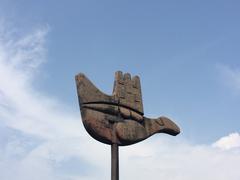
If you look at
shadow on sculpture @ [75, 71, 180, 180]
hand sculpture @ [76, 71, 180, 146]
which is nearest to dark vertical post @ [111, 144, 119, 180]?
shadow on sculpture @ [75, 71, 180, 180]

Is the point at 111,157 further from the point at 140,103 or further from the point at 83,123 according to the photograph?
the point at 140,103

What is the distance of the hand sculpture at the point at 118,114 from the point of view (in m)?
8.27

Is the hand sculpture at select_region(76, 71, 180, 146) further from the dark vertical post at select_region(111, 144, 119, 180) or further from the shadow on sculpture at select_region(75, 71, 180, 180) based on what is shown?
the dark vertical post at select_region(111, 144, 119, 180)

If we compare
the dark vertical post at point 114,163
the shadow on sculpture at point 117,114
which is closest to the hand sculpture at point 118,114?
the shadow on sculpture at point 117,114

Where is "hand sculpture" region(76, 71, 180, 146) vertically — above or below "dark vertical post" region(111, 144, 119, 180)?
above

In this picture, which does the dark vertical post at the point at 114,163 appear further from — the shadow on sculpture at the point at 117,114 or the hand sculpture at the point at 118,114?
the hand sculpture at the point at 118,114

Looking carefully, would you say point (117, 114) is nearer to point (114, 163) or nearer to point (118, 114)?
point (118, 114)

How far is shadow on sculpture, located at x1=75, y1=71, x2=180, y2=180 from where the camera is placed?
8266 millimetres

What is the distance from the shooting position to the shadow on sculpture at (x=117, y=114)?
27.1ft

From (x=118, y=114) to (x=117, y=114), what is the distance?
Answer: 0.08 feet

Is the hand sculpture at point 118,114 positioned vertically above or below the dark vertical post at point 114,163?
above

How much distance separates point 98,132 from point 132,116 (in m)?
1.00

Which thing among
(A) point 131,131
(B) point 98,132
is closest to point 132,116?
(A) point 131,131

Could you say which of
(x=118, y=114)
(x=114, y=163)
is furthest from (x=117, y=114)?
(x=114, y=163)
